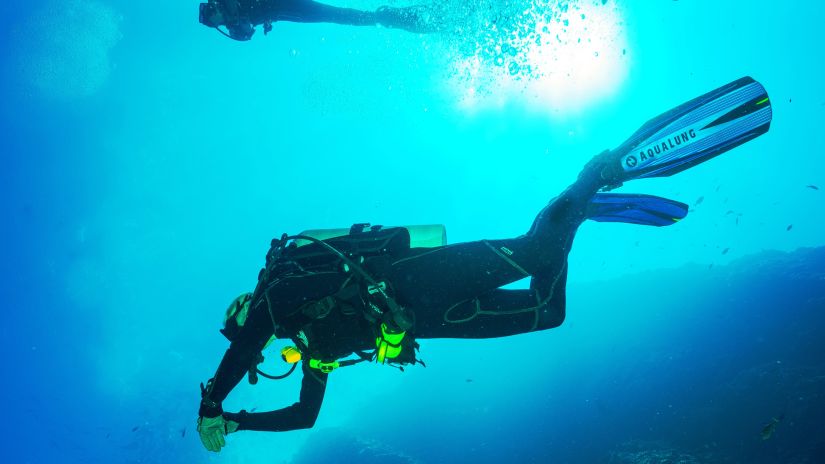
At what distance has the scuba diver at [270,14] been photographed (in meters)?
8.13

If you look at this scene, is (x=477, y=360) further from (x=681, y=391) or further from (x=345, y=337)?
(x=345, y=337)

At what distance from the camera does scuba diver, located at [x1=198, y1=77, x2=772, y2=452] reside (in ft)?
10.2

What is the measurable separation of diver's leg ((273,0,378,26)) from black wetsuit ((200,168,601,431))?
764cm

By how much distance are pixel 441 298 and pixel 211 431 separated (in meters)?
2.19

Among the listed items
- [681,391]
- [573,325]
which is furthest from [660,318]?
[681,391]

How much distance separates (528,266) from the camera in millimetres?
3547

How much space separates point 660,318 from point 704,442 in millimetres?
18815

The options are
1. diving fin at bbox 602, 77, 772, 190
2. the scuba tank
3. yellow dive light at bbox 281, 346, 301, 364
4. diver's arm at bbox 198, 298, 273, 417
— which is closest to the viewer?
diver's arm at bbox 198, 298, 273, 417

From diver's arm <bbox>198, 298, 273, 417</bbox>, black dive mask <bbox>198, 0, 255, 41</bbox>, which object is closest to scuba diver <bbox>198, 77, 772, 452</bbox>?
diver's arm <bbox>198, 298, 273, 417</bbox>

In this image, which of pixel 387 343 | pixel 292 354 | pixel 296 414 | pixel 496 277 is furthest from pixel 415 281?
pixel 296 414

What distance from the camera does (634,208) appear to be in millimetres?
4449

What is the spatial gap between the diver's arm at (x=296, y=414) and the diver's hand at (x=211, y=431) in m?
0.37

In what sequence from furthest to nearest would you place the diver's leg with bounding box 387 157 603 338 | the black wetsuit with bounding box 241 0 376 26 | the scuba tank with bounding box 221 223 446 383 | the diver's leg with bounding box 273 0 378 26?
the diver's leg with bounding box 273 0 378 26 → the black wetsuit with bounding box 241 0 376 26 → the diver's leg with bounding box 387 157 603 338 → the scuba tank with bounding box 221 223 446 383

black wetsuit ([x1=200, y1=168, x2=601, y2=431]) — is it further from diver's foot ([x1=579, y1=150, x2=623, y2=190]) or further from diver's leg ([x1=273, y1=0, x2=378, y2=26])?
diver's leg ([x1=273, y1=0, x2=378, y2=26])
